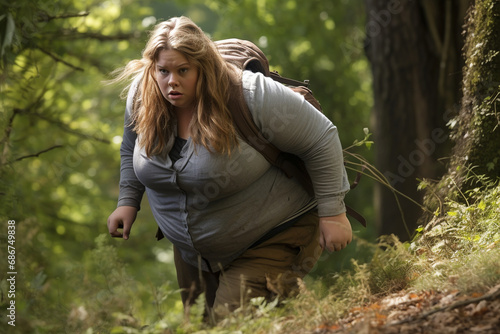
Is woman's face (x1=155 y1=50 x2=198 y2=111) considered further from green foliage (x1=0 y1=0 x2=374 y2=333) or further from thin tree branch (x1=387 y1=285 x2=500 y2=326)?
green foliage (x1=0 y1=0 x2=374 y2=333)

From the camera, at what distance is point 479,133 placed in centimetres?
417

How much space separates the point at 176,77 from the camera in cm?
339

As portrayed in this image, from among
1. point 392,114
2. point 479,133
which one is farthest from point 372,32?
point 479,133

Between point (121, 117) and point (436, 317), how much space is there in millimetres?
8063

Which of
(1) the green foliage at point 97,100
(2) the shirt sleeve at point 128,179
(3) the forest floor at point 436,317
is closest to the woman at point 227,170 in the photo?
(2) the shirt sleeve at point 128,179

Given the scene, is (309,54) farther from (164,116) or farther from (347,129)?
(164,116)

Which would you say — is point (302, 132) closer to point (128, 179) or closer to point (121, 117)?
point (128, 179)

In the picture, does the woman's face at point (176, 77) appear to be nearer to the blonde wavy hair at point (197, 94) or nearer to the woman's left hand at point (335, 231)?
the blonde wavy hair at point (197, 94)

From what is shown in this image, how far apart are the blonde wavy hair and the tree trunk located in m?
4.35

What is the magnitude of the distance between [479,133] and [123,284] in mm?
2400

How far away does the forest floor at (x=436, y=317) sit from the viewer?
2534 mm

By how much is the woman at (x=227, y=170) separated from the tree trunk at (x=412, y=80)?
3971mm

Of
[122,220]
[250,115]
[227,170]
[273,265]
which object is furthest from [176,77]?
[273,265]

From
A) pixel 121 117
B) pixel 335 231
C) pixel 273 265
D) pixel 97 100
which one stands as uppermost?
pixel 335 231
